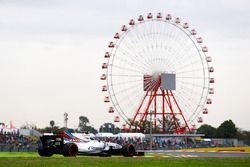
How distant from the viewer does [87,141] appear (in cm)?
4544

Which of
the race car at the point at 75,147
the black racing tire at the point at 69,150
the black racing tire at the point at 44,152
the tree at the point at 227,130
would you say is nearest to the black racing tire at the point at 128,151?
the race car at the point at 75,147

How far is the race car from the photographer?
1674 inches

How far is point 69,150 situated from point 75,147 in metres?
0.58

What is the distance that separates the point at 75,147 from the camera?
140 ft

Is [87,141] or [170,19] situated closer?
[87,141]

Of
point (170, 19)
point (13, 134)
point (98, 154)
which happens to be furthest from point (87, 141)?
point (170, 19)

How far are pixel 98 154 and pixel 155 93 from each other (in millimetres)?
60657

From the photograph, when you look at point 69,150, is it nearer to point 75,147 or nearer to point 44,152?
point 75,147

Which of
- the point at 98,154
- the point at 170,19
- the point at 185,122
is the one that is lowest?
the point at 98,154

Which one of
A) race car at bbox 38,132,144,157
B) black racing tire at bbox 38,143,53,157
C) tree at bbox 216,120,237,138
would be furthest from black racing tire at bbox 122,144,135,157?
tree at bbox 216,120,237,138

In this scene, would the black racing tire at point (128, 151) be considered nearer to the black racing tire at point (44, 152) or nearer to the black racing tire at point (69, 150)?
the black racing tire at point (69, 150)

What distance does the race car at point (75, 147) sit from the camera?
4253cm

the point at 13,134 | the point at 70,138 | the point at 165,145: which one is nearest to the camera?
the point at 70,138

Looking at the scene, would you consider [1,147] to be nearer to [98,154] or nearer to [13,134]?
[13,134]
